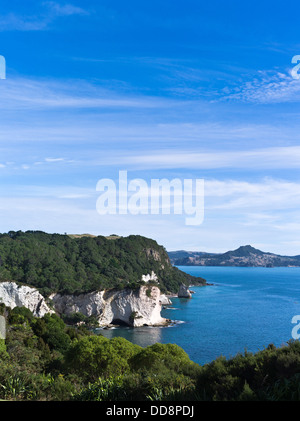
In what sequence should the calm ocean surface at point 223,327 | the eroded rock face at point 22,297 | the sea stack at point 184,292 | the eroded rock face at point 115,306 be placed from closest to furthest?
1. the calm ocean surface at point 223,327
2. the eroded rock face at point 22,297
3. the eroded rock face at point 115,306
4. the sea stack at point 184,292

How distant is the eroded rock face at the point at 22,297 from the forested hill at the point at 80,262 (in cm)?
211

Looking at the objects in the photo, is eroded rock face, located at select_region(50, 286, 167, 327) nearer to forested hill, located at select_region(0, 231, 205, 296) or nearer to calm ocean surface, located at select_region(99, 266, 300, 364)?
forested hill, located at select_region(0, 231, 205, 296)

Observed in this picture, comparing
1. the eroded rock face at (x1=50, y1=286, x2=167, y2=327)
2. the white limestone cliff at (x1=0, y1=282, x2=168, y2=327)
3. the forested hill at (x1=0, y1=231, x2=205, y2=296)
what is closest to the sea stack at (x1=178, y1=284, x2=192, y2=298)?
the forested hill at (x1=0, y1=231, x2=205, y2=296)

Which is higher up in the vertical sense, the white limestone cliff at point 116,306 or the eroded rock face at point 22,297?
the eroded rock face at point 22,297

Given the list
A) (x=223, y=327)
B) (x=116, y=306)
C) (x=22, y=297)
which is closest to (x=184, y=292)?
(x=116, y=306)

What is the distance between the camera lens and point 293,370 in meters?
10.4

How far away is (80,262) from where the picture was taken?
280 feet

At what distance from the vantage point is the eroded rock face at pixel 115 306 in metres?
65.4

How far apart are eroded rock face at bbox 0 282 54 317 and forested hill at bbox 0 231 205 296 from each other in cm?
211

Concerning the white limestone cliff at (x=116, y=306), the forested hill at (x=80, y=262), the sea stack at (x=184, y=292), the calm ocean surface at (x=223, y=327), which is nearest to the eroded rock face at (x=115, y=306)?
the white limestone cliff at (x=116, y=306)

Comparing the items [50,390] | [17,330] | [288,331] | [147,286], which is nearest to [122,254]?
[147,286]

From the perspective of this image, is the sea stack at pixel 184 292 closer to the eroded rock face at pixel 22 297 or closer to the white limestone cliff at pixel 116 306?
the white limestone cliff at pixel 116 306

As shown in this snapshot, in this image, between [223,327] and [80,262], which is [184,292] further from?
[223,327]
